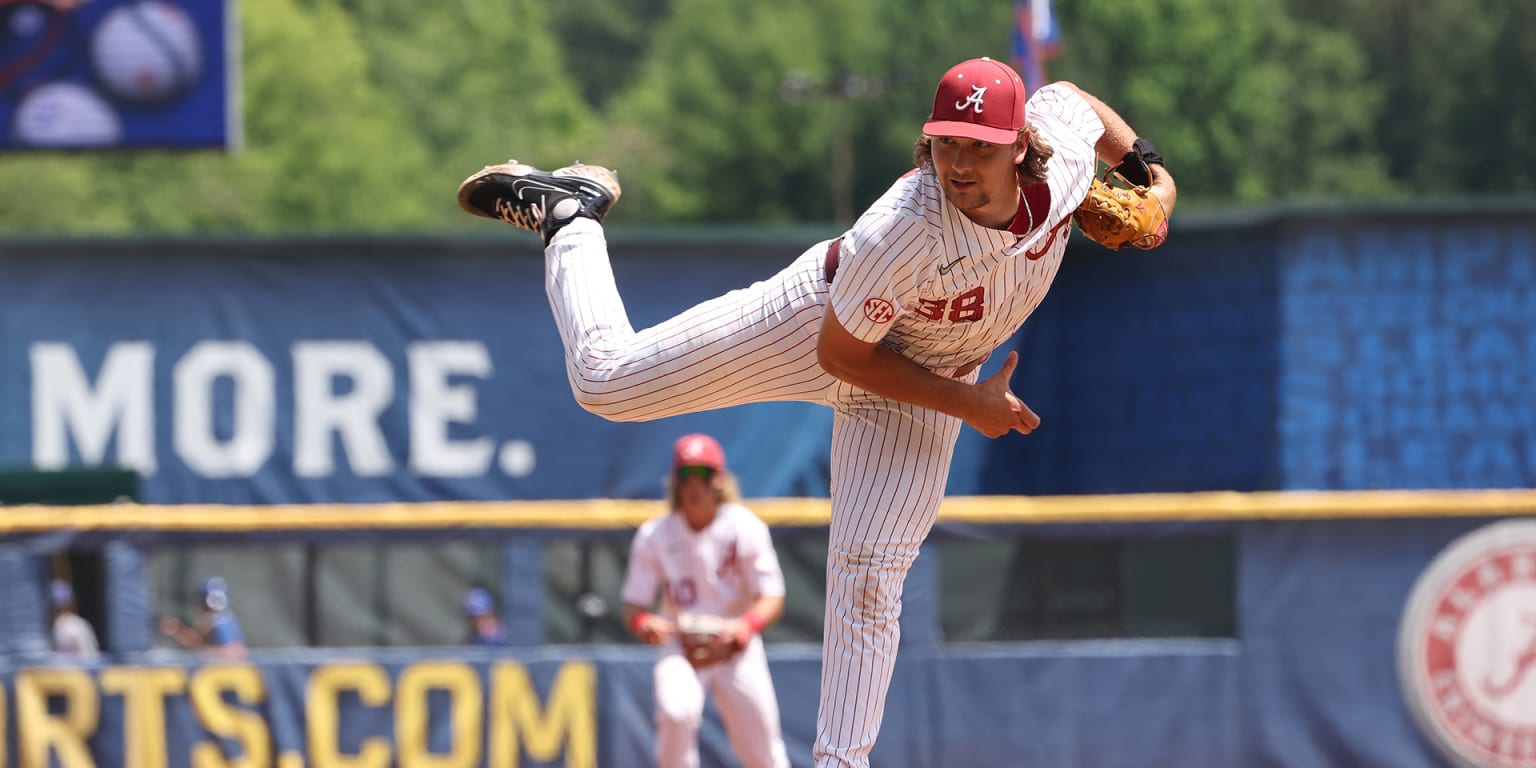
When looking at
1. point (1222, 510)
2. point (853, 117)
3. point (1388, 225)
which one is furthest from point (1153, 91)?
point (1222, 510)

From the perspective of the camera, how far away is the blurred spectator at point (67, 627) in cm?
984

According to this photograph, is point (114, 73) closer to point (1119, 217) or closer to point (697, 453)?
point (697, 453)

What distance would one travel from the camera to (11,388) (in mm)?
14242

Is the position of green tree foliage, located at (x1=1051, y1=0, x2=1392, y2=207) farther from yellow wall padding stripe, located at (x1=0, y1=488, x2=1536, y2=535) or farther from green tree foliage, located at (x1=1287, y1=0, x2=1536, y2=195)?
yellow wall padding stripe, located at (x1=0, y1=488, x2=1536, y2=535)

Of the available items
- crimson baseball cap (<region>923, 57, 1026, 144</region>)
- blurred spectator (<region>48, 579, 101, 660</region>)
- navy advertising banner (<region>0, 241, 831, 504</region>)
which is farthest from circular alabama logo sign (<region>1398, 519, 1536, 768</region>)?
blurred spectator (<region>48, 579, 101, 660</region>)

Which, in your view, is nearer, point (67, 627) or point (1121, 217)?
point (1121, 217)

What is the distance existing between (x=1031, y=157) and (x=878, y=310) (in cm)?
52

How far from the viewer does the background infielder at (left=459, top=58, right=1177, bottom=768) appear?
4641 mm

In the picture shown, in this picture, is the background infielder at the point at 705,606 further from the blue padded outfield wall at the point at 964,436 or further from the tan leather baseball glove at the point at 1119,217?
the tan leather baseball glove at the point at 1119,217

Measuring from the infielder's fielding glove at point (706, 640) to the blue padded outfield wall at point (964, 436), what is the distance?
165 centimetres

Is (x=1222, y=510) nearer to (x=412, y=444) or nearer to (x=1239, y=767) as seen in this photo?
(x=1239, y=767)

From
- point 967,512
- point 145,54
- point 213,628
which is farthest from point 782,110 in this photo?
point 967,512

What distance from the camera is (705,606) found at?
850cm

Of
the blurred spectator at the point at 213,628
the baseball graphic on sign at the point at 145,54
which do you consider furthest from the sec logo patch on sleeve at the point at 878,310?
the baseball graphic on sign at the point at 145,54
